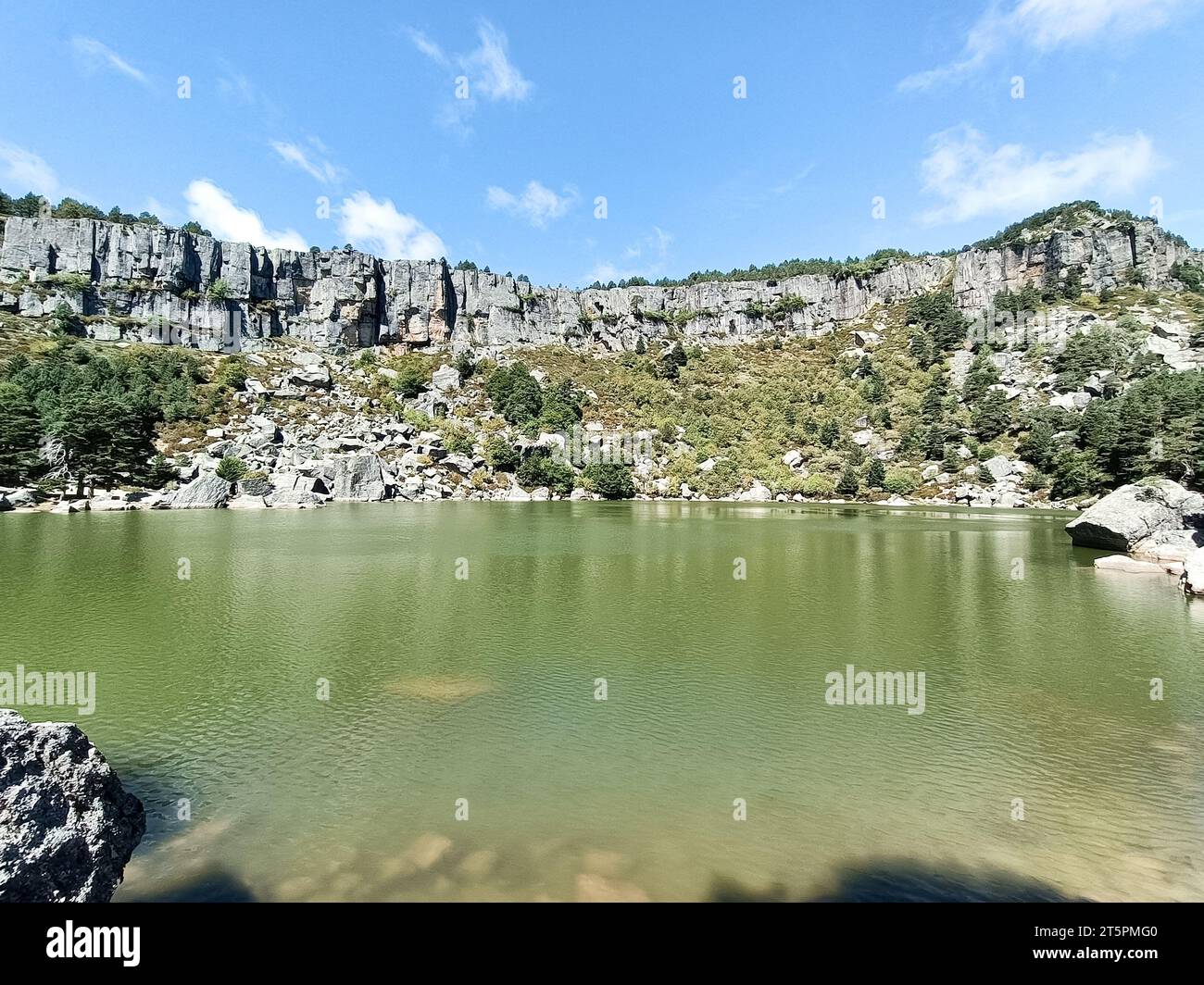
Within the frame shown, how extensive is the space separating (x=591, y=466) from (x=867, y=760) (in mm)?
82453

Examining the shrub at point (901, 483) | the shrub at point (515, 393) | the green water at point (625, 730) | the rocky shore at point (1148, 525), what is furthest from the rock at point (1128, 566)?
the shrub at point (515, 393)

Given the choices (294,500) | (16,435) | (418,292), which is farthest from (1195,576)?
(418,292)

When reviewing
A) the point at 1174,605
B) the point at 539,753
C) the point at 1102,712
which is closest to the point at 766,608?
the point at 1102,712

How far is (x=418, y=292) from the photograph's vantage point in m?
131

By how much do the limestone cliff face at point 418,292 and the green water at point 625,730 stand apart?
11123 centimetres

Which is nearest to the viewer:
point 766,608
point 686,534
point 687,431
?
point 766,608

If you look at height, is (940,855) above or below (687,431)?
below

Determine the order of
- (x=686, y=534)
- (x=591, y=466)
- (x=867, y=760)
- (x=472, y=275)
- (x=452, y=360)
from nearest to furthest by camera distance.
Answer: (x=867, y=760), (x=686, y=534), (x=591, y=466), (x=452, y=360), (x=472, y=275)

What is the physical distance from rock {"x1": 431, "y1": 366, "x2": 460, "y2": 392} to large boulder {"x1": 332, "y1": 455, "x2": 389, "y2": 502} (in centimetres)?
3503

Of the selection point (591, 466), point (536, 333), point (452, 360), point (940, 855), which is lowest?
point (940, 855)

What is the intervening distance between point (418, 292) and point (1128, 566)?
13118 centimetres

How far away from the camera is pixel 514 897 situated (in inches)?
239

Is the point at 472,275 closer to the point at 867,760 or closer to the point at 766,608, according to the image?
the point at 766,608
